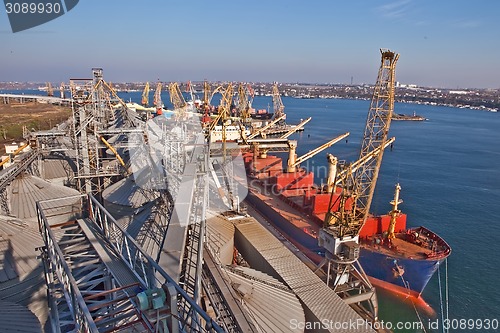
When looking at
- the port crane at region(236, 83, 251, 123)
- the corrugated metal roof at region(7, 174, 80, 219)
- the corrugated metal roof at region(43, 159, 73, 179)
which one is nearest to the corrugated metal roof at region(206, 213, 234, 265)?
the corrugated metal roof at region(7, 174, 80, 219)

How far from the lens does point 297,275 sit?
13.2 metres

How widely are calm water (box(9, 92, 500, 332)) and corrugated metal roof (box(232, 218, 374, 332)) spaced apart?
543 centimetres

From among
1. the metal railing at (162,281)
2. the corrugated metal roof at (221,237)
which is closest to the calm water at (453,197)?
the corrugated metal roof at (221,237)

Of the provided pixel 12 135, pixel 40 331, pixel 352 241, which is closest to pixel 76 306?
pixel 40 331

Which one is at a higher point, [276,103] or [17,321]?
[276,103]

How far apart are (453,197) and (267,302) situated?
27.9m

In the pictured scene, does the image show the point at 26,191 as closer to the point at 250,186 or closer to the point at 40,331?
the point at 40,331

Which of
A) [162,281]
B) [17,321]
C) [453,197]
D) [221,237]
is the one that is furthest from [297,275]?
[453,197]

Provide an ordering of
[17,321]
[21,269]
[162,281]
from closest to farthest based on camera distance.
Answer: [17,321], [162,281], [21,269]

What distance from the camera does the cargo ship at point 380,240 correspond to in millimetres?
15969

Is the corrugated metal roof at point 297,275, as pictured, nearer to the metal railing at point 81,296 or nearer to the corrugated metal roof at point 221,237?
the corrugated metal roof at point 221,237

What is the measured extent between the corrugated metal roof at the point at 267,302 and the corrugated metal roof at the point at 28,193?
953 centimetres

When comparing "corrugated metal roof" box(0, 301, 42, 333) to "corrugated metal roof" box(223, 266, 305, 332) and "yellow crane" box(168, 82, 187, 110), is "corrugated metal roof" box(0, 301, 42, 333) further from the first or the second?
"yellow crane" box(168, 82, 187, 110)

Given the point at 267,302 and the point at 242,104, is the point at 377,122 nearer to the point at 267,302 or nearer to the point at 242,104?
the point at 267,302
